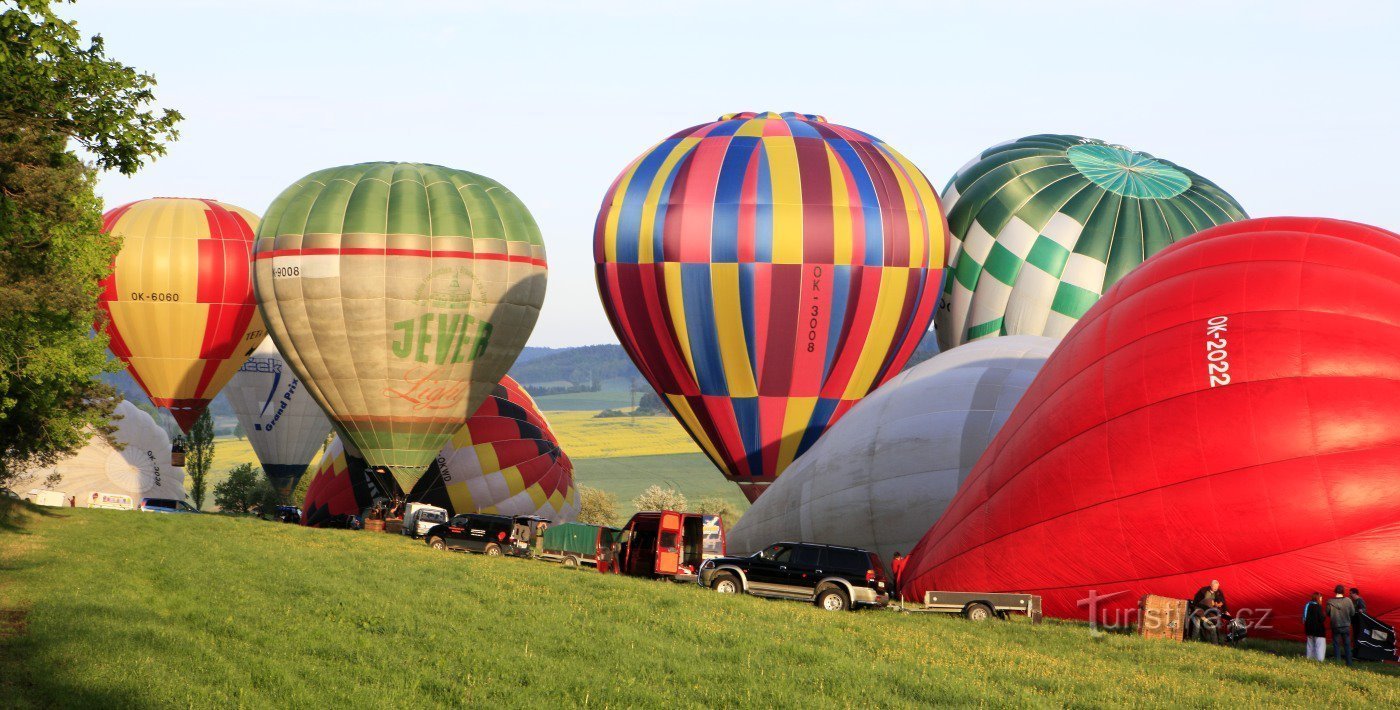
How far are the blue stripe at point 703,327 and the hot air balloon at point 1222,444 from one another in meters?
16.8

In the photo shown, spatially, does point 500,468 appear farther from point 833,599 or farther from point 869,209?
point 833,599

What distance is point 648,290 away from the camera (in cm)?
4169

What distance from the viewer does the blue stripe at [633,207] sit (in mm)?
42000

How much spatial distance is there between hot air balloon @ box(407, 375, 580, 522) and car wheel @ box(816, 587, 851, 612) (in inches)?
1036

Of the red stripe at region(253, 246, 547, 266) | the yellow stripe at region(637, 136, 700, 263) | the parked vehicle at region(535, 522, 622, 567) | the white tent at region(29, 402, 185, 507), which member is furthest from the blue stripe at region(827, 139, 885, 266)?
the white tent at region(29, 402, 185, 507)

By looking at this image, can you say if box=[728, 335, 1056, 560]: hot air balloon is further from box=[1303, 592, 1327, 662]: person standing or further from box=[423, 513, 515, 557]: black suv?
box=[1303, 592, 1327, 662]: person standing

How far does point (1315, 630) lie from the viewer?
1989 cm

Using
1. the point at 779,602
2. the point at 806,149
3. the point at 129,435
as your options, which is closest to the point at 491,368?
the point at 806,149

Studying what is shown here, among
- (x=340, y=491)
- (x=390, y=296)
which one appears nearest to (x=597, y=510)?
(x=340, y=491)

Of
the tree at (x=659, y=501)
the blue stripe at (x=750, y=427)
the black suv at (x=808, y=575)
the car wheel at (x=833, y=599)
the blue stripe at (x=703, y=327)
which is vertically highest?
the blue stripe at (x=703, y=327)

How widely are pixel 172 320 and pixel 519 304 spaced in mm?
17671

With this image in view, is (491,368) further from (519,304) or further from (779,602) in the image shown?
(779,602)

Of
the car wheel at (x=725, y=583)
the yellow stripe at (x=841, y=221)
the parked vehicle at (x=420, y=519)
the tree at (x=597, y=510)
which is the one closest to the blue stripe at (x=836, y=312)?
the yellow stripe at (x=841, y=221)

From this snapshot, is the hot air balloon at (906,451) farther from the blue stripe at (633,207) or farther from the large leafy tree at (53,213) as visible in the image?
the large leafy tree at (53,213)
